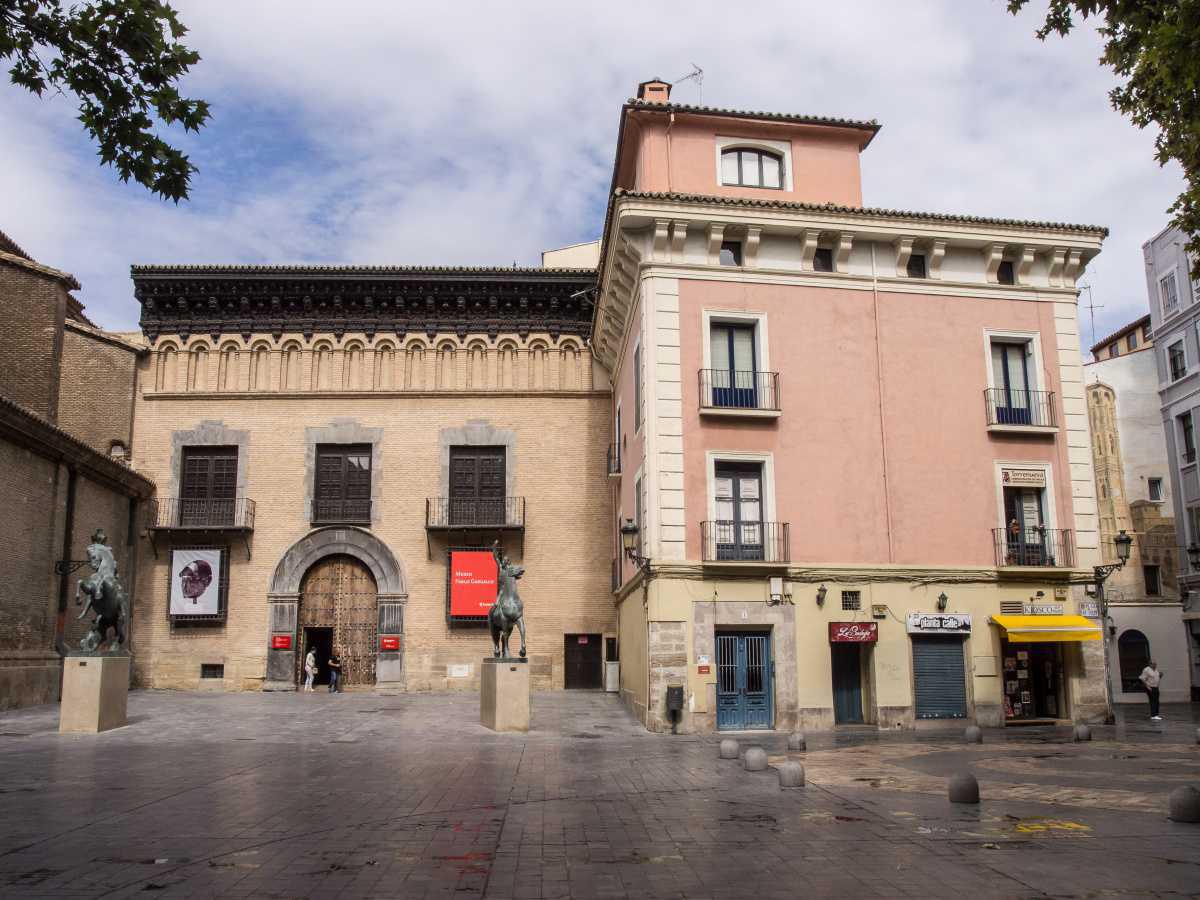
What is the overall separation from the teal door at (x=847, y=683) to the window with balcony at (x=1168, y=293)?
23391 millimetres

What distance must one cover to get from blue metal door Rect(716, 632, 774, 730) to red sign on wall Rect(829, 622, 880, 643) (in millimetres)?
1390

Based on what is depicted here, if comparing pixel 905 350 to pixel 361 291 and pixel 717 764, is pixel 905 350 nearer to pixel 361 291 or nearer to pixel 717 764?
pixel 717 764

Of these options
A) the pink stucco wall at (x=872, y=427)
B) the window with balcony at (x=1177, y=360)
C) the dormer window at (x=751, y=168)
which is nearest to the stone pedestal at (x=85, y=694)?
the pink stucco wall at (x=872, y=427)

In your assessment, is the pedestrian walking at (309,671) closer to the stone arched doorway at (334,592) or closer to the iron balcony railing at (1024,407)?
the stone arched doorway at (334,592)

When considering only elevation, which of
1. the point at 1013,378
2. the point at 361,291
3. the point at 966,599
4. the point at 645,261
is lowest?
the point at 966,599

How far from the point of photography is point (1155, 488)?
130ft

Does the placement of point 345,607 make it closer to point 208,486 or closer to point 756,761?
point 208,486

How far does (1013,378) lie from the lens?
75.3 ft

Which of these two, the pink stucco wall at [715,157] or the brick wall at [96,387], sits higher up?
the pink stucco wall at [715,157]

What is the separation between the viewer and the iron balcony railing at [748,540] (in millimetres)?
20391

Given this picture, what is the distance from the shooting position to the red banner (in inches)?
1099

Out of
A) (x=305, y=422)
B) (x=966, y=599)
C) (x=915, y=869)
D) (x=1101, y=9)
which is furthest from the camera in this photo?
(x=305, y=422)

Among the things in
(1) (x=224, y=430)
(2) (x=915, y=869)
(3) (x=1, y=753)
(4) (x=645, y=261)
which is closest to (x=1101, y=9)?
(2) (x=915, y=869)

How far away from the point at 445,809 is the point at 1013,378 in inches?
702
